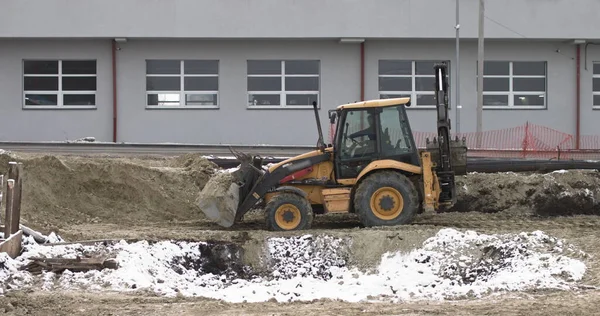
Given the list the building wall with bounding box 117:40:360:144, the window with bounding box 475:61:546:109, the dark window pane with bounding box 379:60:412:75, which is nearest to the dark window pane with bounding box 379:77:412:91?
the dark window pane with bounding box 379:60:412:75

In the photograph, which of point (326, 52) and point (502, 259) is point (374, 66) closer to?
point (326, 52)

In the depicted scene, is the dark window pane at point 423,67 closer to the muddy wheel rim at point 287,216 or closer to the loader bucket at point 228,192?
the loader bucket at point 228,192

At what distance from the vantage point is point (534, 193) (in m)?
15.2

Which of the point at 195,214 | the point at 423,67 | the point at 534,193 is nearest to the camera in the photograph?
the point at 534,193

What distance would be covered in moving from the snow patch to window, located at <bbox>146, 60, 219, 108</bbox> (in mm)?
14070

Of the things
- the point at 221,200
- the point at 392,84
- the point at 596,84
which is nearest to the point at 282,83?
the point at 392,84

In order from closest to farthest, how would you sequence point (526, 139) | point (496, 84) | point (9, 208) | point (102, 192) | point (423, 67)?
point (9, 208) < point (102, 192) < point (526, 139) < point (423, 67) < point (496, 84)

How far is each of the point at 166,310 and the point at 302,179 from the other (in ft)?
17.2

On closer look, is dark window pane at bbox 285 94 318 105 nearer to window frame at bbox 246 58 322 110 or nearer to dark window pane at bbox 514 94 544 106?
window frame at bbox 246 58 322 110

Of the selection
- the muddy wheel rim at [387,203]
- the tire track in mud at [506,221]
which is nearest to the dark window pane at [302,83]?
the tire track in mud at [506,221]

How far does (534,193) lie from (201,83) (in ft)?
44.1

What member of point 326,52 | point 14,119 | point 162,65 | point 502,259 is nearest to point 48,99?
point 14,119

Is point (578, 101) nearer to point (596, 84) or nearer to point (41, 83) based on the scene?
point (596, 84)

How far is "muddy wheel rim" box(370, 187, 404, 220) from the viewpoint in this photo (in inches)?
501
